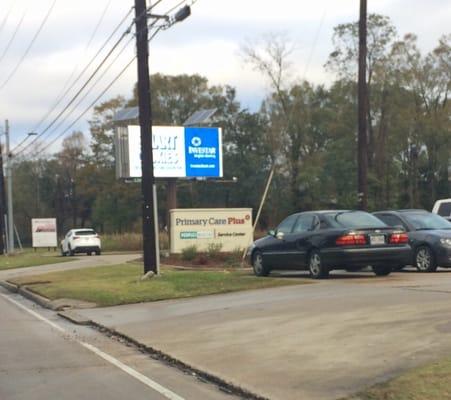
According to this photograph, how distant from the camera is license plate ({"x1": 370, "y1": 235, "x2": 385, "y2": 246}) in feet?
51.6

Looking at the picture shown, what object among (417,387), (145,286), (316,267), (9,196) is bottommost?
(145,286)

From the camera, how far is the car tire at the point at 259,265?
712 inches

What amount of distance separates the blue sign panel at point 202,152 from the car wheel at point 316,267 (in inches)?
1028

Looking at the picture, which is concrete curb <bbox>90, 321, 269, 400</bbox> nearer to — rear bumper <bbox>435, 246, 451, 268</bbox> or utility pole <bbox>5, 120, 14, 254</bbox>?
rear bumper <bbox>435, 246, 451, 268</bbox>

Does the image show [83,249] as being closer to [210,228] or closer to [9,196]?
[9,196]

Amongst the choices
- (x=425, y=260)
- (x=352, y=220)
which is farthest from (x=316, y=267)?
(x=425, y=260)

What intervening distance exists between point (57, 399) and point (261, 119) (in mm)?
72286

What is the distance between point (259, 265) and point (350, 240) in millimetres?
3336

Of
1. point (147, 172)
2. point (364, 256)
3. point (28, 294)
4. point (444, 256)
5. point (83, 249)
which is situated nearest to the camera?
Result: point (364, 256)

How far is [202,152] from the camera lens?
4259cm

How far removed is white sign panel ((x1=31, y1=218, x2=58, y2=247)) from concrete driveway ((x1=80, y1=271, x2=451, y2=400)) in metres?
42.8

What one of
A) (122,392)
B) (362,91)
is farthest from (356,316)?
(362,91)

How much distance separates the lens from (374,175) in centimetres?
6069

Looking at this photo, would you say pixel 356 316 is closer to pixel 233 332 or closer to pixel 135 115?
pixel 233 332
